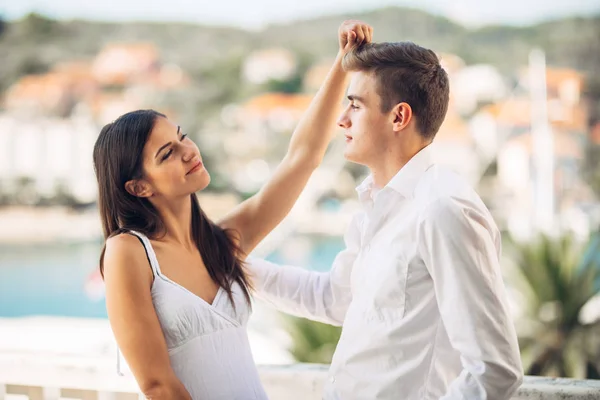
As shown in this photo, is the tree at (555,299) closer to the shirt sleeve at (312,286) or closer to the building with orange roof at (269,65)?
the shirt sleeve at (312,286)

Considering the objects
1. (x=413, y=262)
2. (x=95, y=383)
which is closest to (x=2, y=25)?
(x=95, y=383)

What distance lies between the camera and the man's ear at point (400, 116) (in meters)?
1.50

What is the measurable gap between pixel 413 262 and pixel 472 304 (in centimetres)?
15

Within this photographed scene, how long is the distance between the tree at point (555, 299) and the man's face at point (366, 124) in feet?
13.4

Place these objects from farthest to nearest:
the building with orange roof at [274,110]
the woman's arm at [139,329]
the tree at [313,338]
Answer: the building with orange roof at [274,110], the tree at [313,338], the woman's arm at [139,329]

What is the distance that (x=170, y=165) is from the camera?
5.31 feet

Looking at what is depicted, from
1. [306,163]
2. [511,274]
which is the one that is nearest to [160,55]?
[511,274]

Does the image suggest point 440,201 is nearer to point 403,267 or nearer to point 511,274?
point 403,267

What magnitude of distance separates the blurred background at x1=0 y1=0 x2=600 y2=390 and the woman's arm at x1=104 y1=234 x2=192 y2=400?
17011 millimetres

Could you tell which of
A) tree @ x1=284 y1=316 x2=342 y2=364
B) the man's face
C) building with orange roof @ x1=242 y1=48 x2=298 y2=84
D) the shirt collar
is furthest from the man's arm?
building with orange roof @ x1=242 y1=48 x2=298 y2=84

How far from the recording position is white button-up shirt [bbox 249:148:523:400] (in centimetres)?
124

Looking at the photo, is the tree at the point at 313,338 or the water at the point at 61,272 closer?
the tree at the point at 313,338

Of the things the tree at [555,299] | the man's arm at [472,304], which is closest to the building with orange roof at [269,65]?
the tree at [555,299]

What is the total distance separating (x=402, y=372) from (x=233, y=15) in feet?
76.8
